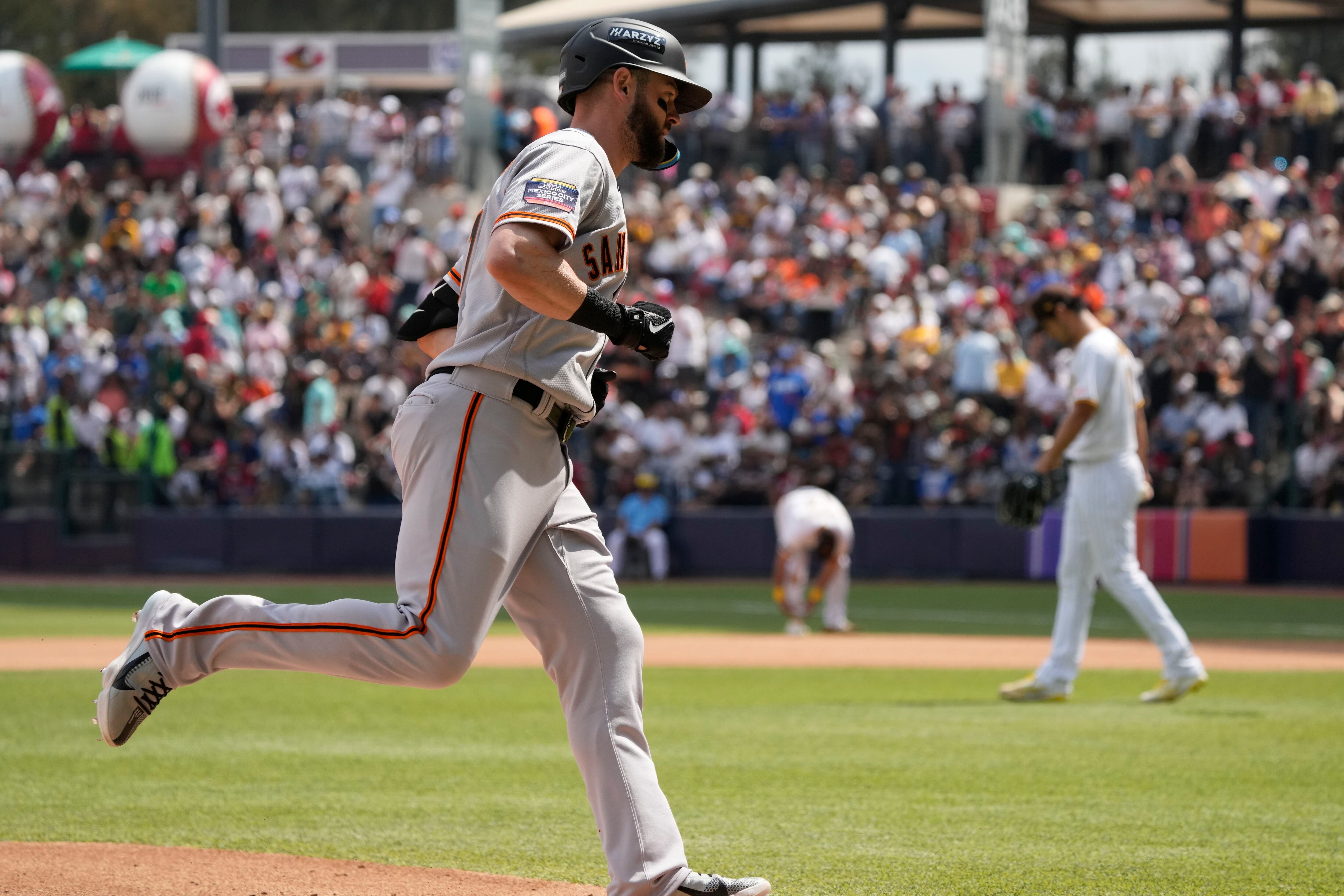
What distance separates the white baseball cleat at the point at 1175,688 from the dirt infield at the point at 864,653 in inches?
97.0

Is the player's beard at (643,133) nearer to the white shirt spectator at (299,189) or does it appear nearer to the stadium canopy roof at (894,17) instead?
the white shirt spectator at (299,189)

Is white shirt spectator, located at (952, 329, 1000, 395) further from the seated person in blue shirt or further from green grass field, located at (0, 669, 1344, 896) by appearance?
green grass field, located at (0, 669, 1344, 896)

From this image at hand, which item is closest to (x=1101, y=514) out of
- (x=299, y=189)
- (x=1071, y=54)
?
(x=299, y=189)

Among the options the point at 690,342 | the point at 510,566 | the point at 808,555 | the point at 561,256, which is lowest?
the point at 808,555

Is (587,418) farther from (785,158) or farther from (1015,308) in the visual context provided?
(785,158)

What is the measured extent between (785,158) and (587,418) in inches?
891

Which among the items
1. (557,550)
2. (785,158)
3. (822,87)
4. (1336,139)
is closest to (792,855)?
(557,550)

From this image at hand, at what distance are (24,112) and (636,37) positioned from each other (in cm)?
2666

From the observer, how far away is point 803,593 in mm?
14570

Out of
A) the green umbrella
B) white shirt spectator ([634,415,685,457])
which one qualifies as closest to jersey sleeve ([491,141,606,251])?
white shirt spectator ([634,415,685,457])

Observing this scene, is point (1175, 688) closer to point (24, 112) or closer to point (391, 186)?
point (391, 186)

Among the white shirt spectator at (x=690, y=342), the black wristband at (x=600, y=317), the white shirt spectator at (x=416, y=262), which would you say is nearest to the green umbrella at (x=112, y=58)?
the white shirt spectator at (x=416, y=262)

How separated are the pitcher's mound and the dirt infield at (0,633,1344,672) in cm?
600

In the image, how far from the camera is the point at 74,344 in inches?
845
